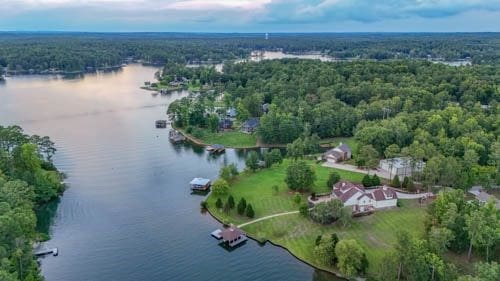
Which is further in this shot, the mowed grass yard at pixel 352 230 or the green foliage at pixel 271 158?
the green foliage at pixel 271 158

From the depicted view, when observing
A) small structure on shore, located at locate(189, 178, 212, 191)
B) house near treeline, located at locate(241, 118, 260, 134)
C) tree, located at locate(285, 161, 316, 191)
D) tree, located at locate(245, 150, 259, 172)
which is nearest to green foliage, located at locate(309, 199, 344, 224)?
tree, located at locate(285, 161, 316, 191)

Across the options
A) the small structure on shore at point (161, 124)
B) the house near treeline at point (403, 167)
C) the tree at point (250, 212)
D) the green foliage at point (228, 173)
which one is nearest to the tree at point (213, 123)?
the small structure on shore at point (161, 124)

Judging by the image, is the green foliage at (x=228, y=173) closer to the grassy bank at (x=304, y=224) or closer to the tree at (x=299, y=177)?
the grassy bank at (x=304, y=224)

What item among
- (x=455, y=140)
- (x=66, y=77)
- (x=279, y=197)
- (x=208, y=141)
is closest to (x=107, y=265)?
(x=279, y=197)

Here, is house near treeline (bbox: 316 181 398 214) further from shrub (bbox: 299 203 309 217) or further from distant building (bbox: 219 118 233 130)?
distant building (bbox: 219 118 233 130)

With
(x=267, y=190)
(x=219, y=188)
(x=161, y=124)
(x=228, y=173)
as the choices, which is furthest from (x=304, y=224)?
(x=161, y=124)

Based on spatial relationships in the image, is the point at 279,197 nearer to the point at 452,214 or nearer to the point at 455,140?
the point at 452,214

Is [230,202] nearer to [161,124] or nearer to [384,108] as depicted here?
[161,124]
